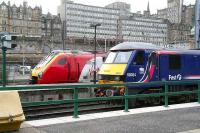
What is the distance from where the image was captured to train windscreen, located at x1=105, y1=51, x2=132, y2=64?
57.5ft

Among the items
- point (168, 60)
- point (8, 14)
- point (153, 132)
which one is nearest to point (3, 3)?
point (8, 14)

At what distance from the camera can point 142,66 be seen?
17.5 m

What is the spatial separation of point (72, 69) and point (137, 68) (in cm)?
749

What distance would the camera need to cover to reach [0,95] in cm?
848

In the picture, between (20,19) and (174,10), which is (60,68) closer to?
(20,19)

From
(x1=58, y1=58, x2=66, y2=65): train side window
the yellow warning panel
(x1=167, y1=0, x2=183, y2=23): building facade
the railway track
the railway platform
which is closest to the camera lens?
the yellow warning panel

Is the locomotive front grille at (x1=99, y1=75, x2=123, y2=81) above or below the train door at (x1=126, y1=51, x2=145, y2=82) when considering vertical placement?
below

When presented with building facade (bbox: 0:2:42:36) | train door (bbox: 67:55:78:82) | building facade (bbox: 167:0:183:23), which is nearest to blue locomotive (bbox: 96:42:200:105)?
train door (bbox: 67:55:78:82)

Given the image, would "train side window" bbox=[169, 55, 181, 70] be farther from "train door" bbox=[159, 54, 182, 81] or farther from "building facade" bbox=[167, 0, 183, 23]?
"building facade" bbox=[167, 0, 183, 23]

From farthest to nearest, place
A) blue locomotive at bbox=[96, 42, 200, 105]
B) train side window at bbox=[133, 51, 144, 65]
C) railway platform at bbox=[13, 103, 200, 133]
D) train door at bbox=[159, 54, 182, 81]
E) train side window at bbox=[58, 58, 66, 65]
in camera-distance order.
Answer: train side window at bbox=[58, 58, 66, 65] < train door at bbox=[159, 54, 182, 81] < train side window at bbox=[133, 51, 144, 65] < blue locomotive at bbox=[96, 42, 200, 105] < railway platform at bbox=[13, 103, 200, 133]

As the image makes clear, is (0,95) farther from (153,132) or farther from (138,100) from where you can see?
(138,100)

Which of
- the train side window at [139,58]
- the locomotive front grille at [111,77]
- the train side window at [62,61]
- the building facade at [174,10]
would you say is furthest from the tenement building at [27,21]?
the train side window at [139,58]

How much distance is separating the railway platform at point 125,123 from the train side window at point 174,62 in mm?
6634

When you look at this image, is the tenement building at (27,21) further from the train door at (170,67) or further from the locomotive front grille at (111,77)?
the locomotive front grille at (111,77)
